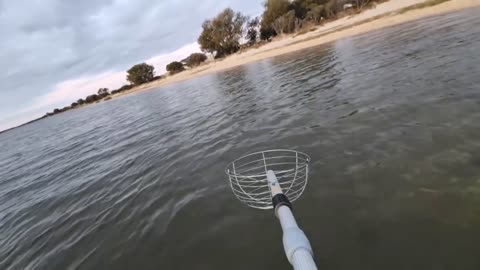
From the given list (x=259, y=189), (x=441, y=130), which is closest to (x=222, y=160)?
(x=259, y=189)

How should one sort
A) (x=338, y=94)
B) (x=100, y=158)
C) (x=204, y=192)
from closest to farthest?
(x=204, y=192), (x=338, y=94), (x=100, y=158)

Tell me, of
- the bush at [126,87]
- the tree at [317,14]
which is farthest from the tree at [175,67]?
the tree at [317,14]

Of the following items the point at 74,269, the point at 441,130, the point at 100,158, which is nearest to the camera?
the point at 74,269

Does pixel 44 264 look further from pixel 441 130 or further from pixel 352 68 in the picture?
pixel 352 68

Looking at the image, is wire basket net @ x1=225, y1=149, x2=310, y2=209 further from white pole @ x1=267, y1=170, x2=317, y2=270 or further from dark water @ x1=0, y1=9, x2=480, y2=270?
white pole @ x1=267, y1=170, x2=317, y2=270

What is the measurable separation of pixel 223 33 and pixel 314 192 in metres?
87.1

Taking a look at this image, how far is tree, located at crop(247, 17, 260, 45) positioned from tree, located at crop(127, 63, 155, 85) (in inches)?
1658

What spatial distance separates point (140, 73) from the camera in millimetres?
108188

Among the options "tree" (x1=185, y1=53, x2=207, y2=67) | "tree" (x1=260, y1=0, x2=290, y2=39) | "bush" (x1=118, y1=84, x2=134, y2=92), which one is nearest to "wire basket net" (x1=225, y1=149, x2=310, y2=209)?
"tree" (x1=260, y1=0, x2=290, y2=39)

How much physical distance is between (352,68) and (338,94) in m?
6.00

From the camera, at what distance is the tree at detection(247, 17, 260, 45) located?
298ft

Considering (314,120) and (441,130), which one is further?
(314,120)

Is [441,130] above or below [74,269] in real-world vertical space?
below

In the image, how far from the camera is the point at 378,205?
516 centimetres
